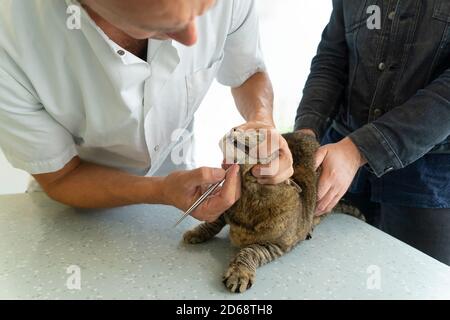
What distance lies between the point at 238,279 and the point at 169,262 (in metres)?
0.17

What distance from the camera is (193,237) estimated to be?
988 millimetres

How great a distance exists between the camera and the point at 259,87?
1279mm

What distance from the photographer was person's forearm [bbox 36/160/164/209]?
1.02 m

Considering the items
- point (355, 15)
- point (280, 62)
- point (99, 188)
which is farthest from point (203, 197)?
point (280, 62)

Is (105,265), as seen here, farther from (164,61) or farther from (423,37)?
(423,37)

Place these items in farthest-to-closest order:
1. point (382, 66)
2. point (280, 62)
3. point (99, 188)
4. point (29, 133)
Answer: point (280, 62) < point (382, 66) < point (99, 188) < point (29, 133)

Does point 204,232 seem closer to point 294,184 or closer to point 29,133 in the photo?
point 294,184

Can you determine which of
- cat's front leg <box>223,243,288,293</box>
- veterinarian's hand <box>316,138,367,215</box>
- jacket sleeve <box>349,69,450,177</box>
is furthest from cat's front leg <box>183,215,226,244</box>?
jacket sleeve <box>349,69,450,177</box>

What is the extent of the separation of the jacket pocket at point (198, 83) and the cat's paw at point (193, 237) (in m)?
0.37

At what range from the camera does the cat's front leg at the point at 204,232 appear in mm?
988

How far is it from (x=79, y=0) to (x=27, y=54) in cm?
16

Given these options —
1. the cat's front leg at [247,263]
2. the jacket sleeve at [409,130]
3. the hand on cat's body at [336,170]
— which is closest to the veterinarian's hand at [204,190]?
the cat's front leg at [247,263]

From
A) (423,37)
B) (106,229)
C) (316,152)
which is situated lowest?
(106,229)
